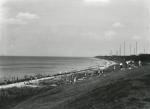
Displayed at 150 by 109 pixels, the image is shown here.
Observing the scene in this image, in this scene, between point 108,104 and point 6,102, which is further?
point 6,102

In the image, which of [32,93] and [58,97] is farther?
[32,93]

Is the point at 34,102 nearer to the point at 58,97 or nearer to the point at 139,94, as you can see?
the point at 58,97


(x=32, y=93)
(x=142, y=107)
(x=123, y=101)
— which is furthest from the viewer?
(x=32, y=93)

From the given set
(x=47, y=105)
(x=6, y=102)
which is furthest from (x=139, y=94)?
(x=6, y=102)

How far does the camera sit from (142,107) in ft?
61.5

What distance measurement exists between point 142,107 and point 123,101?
1.89 m

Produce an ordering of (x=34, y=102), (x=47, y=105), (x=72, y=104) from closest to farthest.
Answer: (x=72, y=104) < (x=47, y=105) < (x=34, y=102)

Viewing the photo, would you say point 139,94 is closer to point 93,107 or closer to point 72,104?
point 93,107

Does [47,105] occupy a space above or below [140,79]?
below

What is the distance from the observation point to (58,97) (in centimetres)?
3064

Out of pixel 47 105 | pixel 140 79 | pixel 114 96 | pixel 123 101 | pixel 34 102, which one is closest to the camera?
pixel 123 101

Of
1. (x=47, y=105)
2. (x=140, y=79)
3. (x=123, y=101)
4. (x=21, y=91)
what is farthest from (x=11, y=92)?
(x=123, y=101)

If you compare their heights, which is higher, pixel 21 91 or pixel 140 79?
pixel 140 79

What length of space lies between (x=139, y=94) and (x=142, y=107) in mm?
2556
